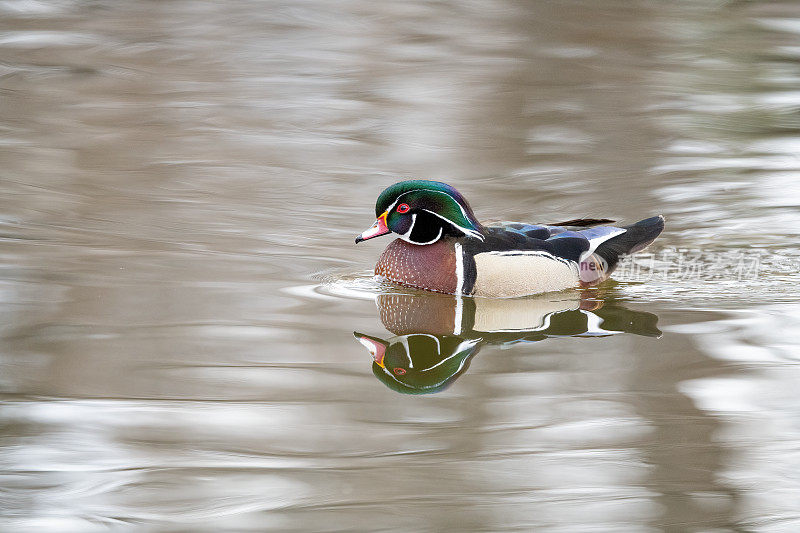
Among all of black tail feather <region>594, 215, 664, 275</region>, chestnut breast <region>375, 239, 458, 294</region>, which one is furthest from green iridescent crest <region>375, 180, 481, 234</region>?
black tail feather <region>594, 215, 664, 275</region>

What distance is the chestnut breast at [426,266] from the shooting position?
619 cm

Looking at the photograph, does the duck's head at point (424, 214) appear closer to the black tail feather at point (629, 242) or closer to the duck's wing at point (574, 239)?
the duck's wing at point (574, 239)

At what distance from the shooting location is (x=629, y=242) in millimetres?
6543

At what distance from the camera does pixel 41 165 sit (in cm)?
842

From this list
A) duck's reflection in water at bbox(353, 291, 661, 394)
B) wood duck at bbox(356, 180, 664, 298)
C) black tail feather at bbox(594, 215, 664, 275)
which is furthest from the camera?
black tail feather at bbox(594, 215, 664, 275)

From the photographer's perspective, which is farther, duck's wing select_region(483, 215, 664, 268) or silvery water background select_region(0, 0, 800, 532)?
duck's wing select_region(483, 215, 664, 268)

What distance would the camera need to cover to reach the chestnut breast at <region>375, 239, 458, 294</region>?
619 centimetres

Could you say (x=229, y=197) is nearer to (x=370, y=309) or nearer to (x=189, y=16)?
(x=370, y=309)

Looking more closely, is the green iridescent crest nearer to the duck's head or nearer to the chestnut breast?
the duck's head

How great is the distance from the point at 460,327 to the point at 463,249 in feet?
2.05

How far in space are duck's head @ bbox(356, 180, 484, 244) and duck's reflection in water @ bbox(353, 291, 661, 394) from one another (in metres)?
0.34

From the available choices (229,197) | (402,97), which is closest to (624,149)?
(402,97)

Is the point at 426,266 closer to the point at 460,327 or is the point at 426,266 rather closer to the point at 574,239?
the point at 460,327

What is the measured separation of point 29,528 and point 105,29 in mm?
10413
